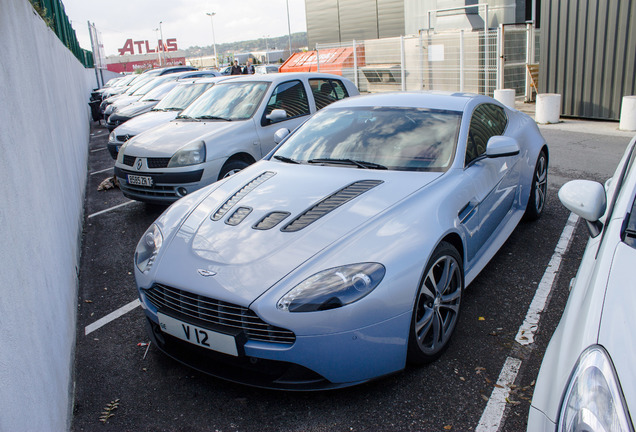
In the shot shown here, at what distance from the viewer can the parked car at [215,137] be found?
5996mm

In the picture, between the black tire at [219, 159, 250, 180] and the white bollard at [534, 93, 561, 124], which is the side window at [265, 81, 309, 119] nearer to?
the black tire at [219, 159, 250, 180]

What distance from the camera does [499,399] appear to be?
8.91ft

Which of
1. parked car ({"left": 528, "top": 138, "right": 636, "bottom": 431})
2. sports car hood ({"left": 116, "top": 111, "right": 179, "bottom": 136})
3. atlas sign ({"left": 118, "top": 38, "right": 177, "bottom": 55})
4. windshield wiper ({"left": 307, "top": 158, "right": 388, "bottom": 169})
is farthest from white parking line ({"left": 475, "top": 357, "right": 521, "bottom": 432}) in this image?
atlas sign ({"left": 118, "top": 38, "right": 177, "bottom": 55})

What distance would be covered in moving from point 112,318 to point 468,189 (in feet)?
9.25

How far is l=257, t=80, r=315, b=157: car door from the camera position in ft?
21.9

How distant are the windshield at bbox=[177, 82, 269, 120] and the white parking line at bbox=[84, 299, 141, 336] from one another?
10.8ft

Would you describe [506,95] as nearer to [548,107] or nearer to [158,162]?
[548,107]

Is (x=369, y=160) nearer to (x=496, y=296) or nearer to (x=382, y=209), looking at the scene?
(x=382, y=209)

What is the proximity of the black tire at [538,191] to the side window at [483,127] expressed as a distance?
62 cm

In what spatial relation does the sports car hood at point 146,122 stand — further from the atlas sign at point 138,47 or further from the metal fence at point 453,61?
the atlas sign at point 138,47

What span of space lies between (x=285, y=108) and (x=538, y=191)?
11.4 feet

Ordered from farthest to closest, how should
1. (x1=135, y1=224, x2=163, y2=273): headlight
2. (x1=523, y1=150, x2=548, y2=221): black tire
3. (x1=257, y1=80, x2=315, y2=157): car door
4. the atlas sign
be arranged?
the atlas sign, (x1=257, y1=80, x2=315, y2=157): car door, (x1=523, y1=150, x2=548, y2=221): black tire, (x1=135, y1=224, x2=163, y2=273): headlight

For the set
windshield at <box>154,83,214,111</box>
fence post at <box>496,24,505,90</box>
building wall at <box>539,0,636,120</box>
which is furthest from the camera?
fence post at <box>496,24,505,90</box>

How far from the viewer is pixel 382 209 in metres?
3.11
